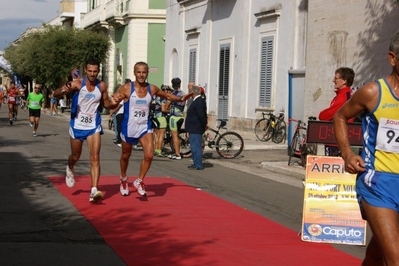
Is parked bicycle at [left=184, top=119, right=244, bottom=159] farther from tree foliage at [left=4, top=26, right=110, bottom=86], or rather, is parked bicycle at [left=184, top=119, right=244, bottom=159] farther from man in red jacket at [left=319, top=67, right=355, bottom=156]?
tree foliage at [left=4, top=26, right=110, bottom=86]

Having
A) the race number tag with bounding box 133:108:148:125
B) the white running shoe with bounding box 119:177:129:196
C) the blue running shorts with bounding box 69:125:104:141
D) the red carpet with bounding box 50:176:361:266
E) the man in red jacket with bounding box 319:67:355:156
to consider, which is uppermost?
the man in red jacket with bounding box 319:67:355:156

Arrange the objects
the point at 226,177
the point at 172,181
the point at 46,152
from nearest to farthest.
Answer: the point at 172,181, the point at 226,177, the point at 46,152

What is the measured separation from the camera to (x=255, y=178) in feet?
50.3

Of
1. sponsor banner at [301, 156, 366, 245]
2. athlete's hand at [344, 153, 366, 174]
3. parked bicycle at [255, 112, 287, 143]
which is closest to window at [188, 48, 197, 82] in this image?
parked bicycle at [255, 112, 287, 143]

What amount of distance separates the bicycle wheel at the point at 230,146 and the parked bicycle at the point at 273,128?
5.27 meters

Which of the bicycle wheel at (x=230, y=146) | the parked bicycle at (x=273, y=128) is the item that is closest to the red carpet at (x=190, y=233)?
the bicycle wheel at (x=230, y=146)

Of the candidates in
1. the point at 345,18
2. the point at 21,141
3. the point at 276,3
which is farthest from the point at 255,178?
the point at 276,3

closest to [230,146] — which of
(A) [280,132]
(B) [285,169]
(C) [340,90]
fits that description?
(B) [285,169]

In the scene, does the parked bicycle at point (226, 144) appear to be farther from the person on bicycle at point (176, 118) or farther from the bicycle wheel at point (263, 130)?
the bicycle wheel at point (263, 130)

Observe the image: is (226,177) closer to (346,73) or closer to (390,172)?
(346,73)

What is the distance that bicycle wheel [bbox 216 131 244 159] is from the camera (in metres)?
19.7

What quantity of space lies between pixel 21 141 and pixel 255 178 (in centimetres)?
1014

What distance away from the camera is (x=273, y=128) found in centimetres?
2530

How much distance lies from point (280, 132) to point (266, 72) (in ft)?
9.39
